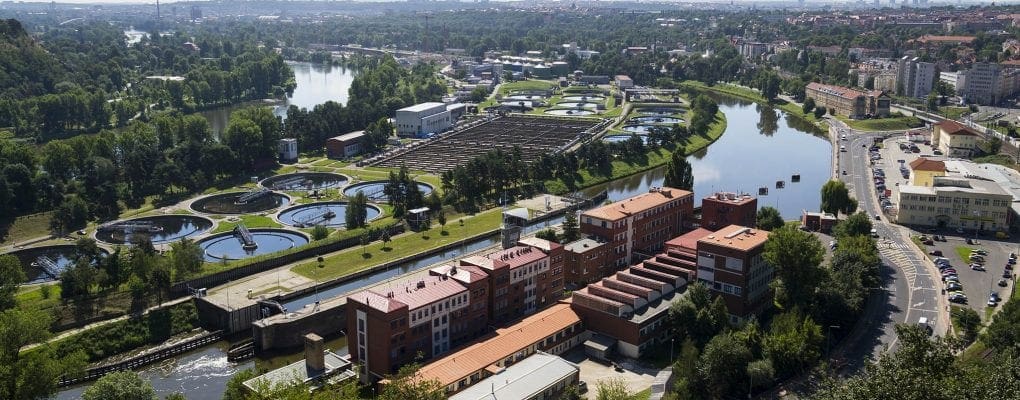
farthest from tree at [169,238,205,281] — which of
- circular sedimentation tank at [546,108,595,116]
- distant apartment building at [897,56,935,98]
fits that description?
distant apartment building at [897,56,935,98]

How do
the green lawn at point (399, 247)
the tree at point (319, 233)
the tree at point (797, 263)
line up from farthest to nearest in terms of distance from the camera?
the tree at point (319, 233) < the green lawn at point (399, 247) < the tree at point (797, 263)

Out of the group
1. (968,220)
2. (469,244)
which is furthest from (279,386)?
(968,220)

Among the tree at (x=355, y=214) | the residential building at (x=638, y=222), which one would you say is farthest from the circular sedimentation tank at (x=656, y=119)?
the tree at (x=355, y=214)

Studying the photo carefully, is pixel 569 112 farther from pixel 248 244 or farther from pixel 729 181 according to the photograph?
pixel 248 244

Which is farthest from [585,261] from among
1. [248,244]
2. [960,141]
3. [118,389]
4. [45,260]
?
[960,141]

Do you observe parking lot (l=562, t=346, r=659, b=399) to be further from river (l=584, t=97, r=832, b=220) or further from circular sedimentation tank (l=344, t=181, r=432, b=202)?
river (l=584, t=97, r=832, b=220)

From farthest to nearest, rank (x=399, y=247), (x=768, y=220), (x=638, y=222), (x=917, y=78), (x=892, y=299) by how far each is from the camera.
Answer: (x=917, y=78), (x=768, y=220), (x=399, y=247), (x=638, y=222), (x=892, y=299)

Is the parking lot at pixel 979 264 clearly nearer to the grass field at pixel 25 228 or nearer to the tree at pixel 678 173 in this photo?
the tree at pixel 678 173
